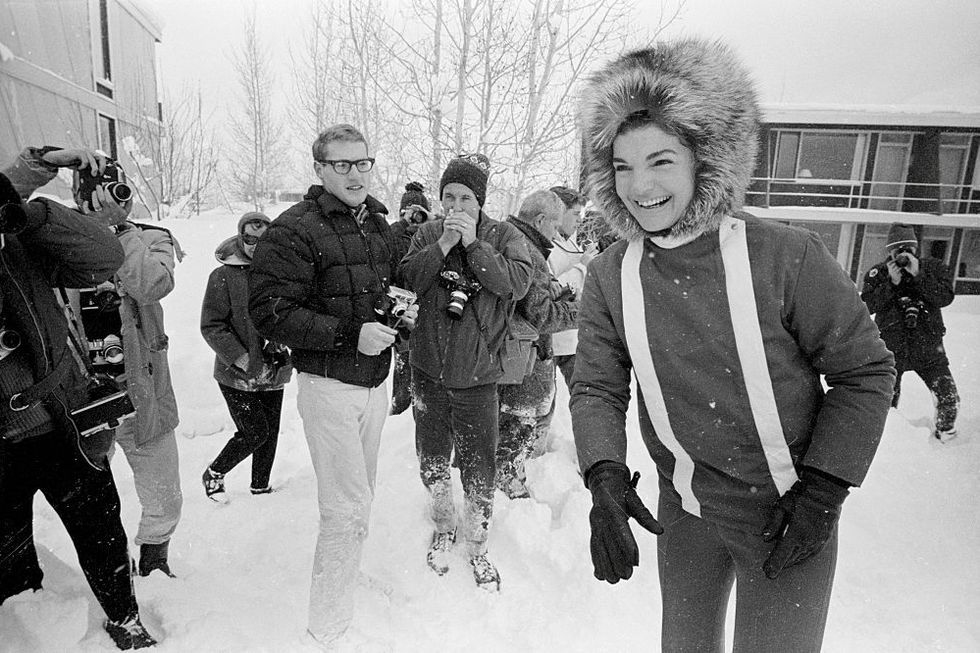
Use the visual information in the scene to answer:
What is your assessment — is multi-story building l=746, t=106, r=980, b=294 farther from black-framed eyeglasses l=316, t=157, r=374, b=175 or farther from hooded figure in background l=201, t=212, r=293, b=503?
black-framed eyeglasses l=316, t=157, r=374, b=175

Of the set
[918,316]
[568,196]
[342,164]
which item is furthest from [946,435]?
[342,164]

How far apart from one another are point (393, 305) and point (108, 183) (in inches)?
57.4

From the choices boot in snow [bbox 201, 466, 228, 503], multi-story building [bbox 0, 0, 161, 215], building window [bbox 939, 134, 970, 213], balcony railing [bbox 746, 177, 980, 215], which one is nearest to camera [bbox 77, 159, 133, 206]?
boot in snow [bbox 201, 466, 228, 503]

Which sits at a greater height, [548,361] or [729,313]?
[729,313]

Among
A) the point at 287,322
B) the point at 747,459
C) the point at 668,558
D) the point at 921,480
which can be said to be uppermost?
the point at 287,322

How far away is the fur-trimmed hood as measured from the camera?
5.18 feet

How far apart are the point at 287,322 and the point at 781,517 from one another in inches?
75.5

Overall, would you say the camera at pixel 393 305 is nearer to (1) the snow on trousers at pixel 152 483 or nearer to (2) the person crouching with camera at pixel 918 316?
(1) the snow on trousers at pixel 152 483

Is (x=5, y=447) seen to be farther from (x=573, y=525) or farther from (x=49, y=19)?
(x=49, y=19)

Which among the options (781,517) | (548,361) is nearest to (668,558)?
(781,517)

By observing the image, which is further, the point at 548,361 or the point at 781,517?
the point at 548,361

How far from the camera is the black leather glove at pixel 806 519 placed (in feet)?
4.75

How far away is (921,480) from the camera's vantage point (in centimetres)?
439

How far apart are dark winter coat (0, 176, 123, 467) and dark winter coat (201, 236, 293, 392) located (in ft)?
4.57
